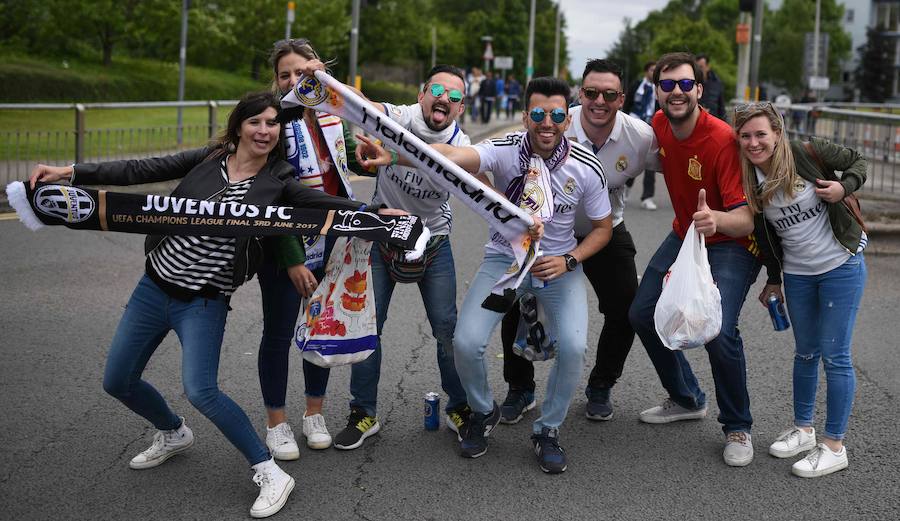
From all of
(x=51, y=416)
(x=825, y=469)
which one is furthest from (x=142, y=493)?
(x=825, y=469)

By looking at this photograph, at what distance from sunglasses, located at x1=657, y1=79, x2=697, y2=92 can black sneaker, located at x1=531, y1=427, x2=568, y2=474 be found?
1789mm

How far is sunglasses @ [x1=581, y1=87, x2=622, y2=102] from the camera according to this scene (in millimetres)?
5023

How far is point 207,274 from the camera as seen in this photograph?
14.0 ft

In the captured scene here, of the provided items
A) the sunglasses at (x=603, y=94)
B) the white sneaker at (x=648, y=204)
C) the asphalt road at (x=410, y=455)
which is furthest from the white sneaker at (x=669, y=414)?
the white sneaker at (x=648, y=204)

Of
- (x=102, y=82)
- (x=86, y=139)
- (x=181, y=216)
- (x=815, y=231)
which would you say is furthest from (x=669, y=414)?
(x=102, y=82)

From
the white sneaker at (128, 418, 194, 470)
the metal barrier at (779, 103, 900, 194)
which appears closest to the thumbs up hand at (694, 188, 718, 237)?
the white sneaker at (128, 418, 194, 470)

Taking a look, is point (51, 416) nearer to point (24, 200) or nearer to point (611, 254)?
point (24, 200)

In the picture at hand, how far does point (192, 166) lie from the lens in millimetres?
4598

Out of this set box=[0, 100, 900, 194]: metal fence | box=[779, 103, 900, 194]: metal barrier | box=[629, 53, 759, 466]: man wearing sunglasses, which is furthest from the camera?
box=[779, 103, 900, 194]: metal barrier

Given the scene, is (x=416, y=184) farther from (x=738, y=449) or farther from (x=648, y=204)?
(x=648, y=204)

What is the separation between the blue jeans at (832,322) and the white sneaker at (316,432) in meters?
2.45

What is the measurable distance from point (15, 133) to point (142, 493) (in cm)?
933

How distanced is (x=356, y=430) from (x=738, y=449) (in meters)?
1.93

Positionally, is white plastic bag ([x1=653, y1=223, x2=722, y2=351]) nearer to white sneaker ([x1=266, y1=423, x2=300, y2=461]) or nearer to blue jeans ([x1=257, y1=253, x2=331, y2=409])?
blue jeans ([x1=257, y1=253, x2=331, y2=409])
